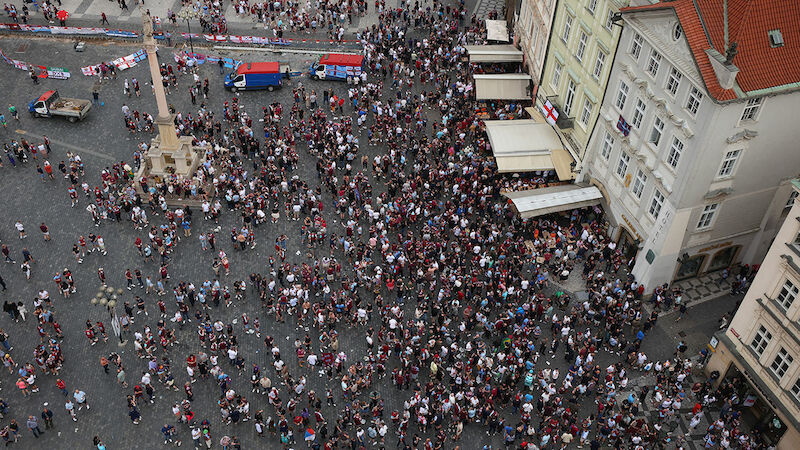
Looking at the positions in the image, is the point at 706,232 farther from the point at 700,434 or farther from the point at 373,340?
the point at 373,340

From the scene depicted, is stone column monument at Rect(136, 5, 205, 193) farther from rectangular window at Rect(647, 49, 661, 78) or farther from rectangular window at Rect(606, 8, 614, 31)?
rectangular window at Rect(647, 49, 661, 78)

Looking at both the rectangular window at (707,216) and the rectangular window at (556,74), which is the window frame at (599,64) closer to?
the rectangular window at (556,74)

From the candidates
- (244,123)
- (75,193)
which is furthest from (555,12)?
(75,193)

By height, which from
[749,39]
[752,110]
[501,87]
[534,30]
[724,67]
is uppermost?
[749,39]

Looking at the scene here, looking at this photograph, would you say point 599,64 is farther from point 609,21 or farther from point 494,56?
point 494,56

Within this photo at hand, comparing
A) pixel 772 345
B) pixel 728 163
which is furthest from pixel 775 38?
pixel 772 345
